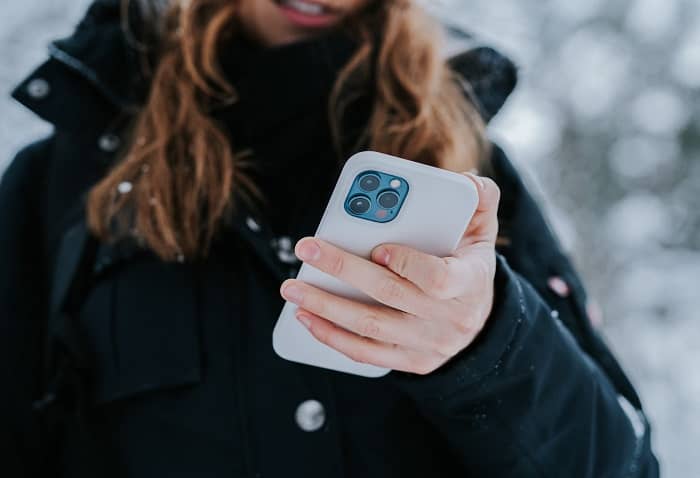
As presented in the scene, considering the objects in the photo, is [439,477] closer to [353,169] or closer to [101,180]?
[353,169]

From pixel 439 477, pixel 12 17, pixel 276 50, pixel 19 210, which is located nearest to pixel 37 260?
pixel 19 210

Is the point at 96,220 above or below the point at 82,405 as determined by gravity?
above

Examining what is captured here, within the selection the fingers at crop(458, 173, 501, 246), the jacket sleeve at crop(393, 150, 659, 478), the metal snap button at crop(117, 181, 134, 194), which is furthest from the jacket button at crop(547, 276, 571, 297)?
the metal snap button at crop(117, 181, 134, 194)

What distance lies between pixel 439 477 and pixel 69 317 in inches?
21.6

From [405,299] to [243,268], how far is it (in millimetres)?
472

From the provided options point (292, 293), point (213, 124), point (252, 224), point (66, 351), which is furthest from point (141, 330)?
point (292, 293)

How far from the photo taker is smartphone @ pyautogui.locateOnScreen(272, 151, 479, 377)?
60 cm

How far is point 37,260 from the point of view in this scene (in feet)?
3.66

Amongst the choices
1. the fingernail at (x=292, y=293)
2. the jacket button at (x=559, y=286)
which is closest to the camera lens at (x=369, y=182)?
the fingernail at (x=292, y=293)

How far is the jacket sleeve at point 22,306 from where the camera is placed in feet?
3.38

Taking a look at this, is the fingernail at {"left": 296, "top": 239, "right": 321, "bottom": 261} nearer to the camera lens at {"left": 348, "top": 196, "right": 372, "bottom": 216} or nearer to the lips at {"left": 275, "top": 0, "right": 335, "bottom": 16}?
the camera lens at {"left": 348, "top": 196, "right": 372, "bottom": 216}

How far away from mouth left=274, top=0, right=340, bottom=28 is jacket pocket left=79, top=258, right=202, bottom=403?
0.42m

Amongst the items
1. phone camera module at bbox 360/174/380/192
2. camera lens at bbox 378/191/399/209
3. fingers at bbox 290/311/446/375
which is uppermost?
phone camera module at bbox 360/174/380/192

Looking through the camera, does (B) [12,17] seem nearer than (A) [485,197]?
No
